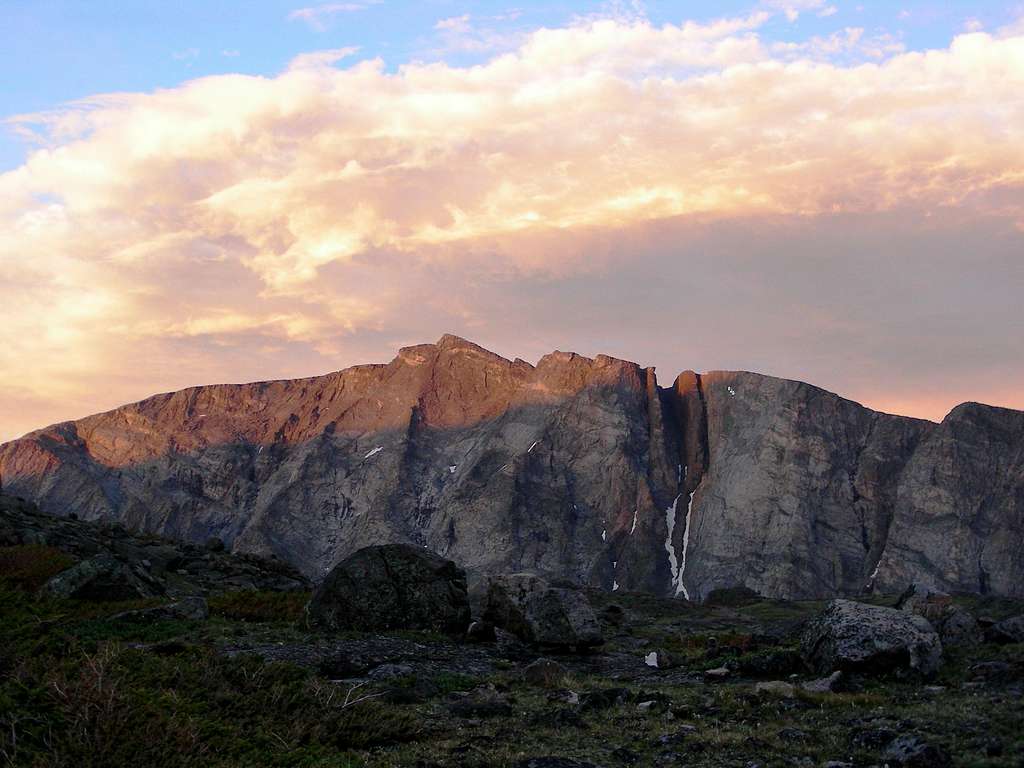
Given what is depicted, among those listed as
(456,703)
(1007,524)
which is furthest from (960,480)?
(456,703)

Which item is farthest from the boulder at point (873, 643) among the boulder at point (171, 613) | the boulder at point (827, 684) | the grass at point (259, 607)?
the boulder at point (171, 613)

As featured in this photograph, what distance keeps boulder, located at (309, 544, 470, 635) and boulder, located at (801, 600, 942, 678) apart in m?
14.5

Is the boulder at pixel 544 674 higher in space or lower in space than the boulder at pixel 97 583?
lower

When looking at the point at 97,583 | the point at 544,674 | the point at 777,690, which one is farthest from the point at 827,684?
the point at 97,583

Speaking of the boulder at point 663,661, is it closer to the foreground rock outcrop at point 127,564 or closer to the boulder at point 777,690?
the boulder at point 777,690

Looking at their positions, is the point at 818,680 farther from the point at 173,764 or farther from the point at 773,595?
the point at 773,595

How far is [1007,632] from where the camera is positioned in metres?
27.3

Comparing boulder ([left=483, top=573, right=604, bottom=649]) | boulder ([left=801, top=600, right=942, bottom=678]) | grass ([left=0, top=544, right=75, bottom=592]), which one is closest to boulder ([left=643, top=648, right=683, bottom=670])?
boulder ([left=483, top=573, right=604, bottom=649])

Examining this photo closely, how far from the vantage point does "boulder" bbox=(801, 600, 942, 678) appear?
19922 mm

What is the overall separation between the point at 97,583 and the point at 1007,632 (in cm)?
3065

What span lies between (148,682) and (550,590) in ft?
62.9

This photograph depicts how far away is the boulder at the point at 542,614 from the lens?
30953mm

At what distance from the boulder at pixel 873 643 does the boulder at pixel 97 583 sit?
23.9m

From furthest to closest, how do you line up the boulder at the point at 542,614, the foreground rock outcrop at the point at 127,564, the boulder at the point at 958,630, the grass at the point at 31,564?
the foreground rock outcrop at the point at 127,564 → the boulder at the point at 542,614 → the grass at the point at 31,564 → the boulder at the point at 958,630
